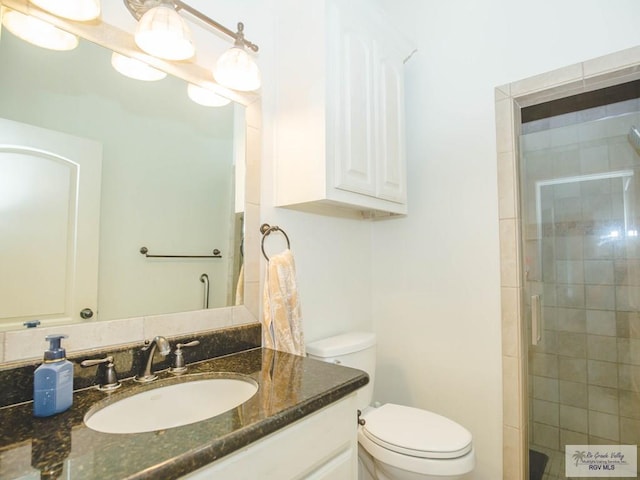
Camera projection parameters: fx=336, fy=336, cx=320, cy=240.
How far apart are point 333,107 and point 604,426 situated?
2070 mm

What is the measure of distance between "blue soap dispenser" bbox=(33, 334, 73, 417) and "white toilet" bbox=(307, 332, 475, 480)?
880 mm

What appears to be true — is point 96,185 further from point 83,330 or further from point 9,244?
point 83,330

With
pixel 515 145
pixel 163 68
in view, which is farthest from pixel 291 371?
pixel 515 145

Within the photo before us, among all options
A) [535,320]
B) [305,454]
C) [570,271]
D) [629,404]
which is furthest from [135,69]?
[629,404]

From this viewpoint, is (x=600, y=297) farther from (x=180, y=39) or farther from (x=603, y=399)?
(x=180, y=39)

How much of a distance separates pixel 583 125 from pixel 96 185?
2140 mm

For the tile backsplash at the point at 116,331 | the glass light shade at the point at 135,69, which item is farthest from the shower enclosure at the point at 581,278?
the glass light shade at the point at 135,69

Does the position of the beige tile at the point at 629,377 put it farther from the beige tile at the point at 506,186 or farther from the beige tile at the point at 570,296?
the beige tile at the point at 506,186

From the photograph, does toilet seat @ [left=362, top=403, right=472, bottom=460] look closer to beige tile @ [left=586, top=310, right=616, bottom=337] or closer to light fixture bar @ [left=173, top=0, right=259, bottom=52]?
beige tile @ [left=586, top=310, right=616, bottom=337]

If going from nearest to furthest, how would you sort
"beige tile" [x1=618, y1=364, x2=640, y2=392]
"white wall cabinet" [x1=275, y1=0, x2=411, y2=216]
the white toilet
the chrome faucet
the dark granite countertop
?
the dark granite countertop < the chrome faucet < the white toilet < "white wall cabinet" [x1=275, y1=0, x2=411, y2=216] < "beige tile" [x1=618, y1=364, x2=640, y2=392]

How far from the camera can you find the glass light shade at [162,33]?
102 centimetres

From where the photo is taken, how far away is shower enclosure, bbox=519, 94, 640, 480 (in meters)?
1.60

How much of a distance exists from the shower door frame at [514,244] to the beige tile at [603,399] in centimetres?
52

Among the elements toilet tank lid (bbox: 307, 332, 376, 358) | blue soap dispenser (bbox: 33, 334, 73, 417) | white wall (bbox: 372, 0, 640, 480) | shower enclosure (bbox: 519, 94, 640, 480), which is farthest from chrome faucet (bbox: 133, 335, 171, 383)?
shower enclosure (bbox: 519, 94, 640, 480)
